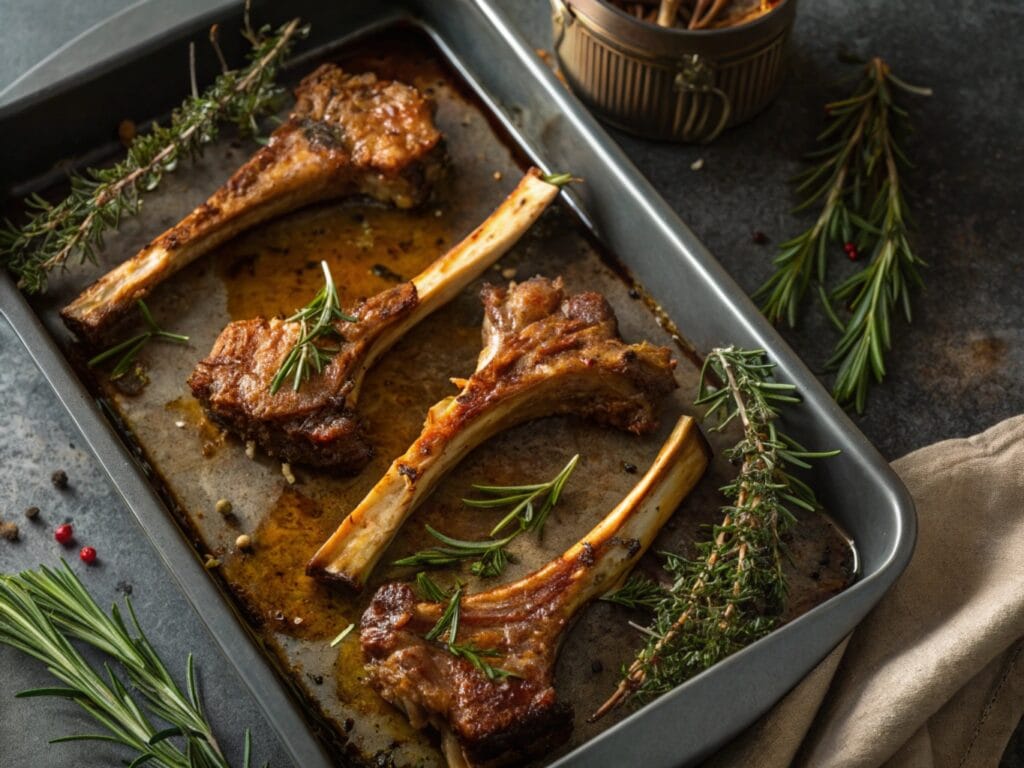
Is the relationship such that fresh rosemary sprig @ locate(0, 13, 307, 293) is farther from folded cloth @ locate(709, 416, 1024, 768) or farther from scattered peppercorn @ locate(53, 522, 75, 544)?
folded cloth @ locate(709, 416, 1024, 768)

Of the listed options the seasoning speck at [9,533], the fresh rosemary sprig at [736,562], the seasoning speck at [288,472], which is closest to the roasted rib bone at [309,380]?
the seasoning speck at [288,472]

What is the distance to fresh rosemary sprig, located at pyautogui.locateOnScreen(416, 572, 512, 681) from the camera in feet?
10.5

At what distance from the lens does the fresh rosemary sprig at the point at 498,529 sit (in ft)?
11.5

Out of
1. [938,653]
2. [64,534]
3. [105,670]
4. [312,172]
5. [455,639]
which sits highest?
[312,172]

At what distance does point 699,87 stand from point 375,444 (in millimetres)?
1508

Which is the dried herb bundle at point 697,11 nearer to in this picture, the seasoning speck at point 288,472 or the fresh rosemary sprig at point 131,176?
the fresh rosemary sprig at point 131,176

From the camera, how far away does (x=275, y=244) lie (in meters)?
4.07

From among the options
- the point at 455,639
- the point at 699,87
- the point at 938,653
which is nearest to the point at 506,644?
the point at 455,639

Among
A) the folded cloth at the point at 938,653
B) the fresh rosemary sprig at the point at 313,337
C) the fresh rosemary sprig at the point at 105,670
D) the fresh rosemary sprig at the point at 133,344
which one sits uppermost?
the fresh rosemary sprig at the point at 133,344

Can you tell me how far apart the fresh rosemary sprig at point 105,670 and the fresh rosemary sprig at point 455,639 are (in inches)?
21.6

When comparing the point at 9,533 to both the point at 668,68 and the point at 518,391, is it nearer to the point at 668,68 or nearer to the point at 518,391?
the point at 518,391

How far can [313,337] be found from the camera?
11.9 feet

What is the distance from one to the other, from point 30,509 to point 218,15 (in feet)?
5.20

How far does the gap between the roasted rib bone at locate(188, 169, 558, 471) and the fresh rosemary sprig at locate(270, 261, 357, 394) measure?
0.07 feet
